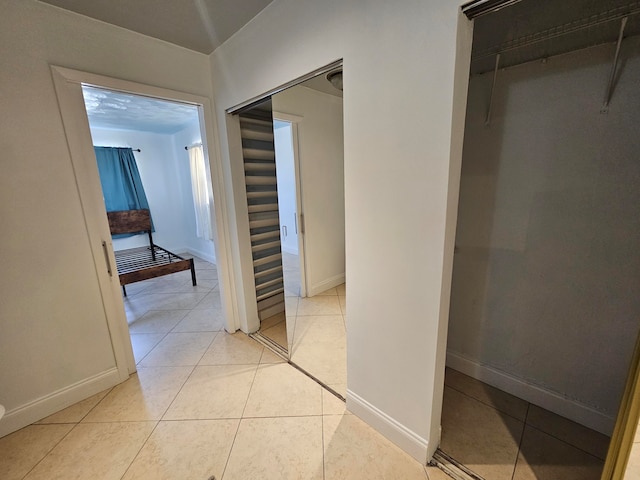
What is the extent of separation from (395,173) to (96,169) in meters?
1.82

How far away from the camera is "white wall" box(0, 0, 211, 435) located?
54.5 inches

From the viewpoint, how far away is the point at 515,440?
1361 millimetres

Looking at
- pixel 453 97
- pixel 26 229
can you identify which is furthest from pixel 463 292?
pixel 26 229

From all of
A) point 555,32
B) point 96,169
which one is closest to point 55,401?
point 96,169

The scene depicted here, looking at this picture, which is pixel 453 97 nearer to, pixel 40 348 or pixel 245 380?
pixel 245 380

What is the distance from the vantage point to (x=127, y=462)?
132cm

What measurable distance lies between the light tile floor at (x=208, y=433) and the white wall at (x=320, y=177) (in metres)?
0.86

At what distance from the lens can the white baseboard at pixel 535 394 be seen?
54.3 inches

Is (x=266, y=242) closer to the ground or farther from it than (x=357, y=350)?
farther from it

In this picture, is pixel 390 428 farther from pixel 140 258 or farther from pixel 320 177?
pixel 140 258

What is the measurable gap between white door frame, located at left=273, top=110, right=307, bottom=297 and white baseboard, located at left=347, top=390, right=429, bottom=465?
3.21 feet

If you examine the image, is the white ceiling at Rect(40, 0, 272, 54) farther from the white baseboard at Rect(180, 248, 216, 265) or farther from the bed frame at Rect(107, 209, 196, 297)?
the white baseboard at Rect(180, 248, 216, 265)

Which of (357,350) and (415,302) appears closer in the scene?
(415,302)

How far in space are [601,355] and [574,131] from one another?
3.71 ft
